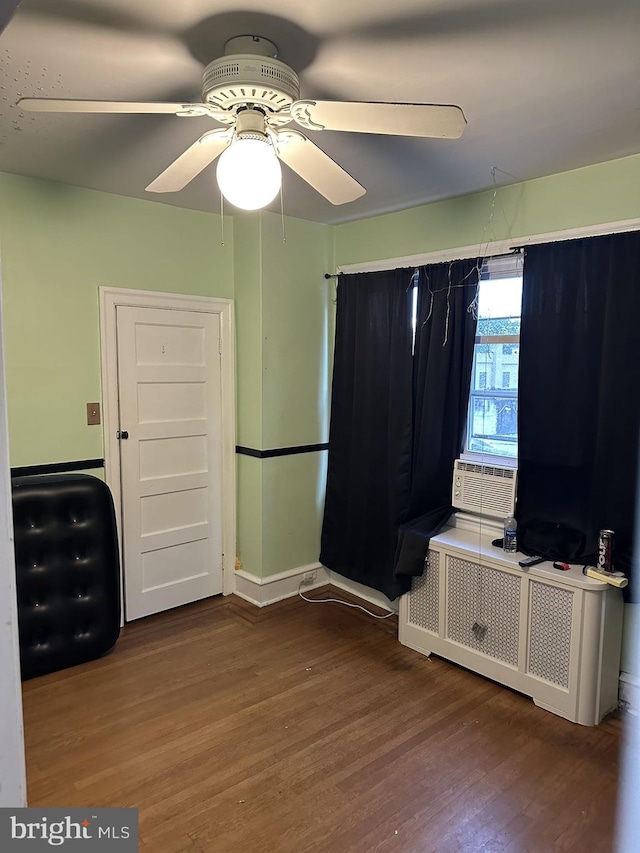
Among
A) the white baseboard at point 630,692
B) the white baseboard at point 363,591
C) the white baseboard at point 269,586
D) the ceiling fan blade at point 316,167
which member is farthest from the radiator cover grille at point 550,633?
the ceiling fan blade at point 316,167

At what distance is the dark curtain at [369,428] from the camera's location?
3461mm

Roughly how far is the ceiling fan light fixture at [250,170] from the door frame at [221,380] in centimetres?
179

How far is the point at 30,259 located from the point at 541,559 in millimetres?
2947

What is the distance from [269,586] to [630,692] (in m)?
2.09

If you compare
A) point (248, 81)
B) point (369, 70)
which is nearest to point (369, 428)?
point (369, 70)

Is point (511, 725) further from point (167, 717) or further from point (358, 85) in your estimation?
point (358, 85)

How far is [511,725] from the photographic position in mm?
2557

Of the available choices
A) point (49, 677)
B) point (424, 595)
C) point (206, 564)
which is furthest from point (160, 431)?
point (424, 595)

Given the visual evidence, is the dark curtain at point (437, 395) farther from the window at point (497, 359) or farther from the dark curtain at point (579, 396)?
the dark curtain at point (579, 396)

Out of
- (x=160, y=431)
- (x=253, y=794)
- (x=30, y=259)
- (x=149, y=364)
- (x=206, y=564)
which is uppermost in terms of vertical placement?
(x=30, y=259)

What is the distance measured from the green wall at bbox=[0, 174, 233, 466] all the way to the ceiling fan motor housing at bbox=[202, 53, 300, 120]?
1.71 meters

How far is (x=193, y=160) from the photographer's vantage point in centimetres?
196

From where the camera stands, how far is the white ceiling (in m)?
1.51

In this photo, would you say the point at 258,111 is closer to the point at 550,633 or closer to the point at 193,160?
the point at 193,160
